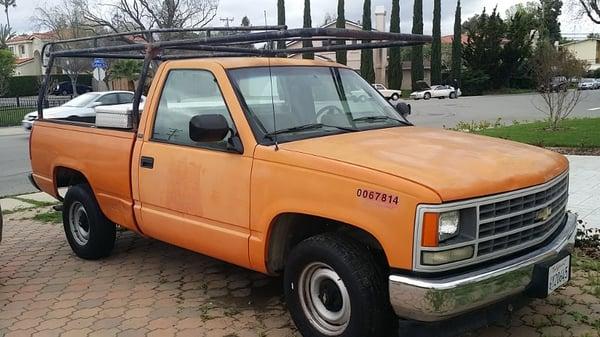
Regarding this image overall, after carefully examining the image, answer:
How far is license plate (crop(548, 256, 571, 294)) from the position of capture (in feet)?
11.6

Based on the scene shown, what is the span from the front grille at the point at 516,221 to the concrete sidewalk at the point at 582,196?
122 inches

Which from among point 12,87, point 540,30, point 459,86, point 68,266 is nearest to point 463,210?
point 68,266

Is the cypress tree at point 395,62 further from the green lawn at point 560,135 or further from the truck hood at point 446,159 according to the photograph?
the truck hood at point 446,159

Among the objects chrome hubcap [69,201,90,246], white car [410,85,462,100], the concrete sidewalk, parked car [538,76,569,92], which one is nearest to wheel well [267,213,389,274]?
chrome hubcap [69,201,90,246]

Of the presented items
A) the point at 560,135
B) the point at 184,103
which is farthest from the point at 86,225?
the point at 560,135

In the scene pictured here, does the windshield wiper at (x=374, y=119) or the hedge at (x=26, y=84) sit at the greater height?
the windshield wiper at (x=374, y=119)

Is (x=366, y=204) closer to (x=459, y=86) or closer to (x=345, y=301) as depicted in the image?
(x=345, y=301)

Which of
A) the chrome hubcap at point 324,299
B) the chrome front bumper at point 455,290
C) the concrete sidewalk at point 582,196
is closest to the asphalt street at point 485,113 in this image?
the concrete sidewalk at point 582,196

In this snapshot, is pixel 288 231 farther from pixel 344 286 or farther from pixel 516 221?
pixel 516 221

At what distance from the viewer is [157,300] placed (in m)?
4.82

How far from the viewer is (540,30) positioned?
65.2 meters

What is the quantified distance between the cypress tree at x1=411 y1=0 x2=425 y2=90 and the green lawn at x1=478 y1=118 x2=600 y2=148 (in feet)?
134

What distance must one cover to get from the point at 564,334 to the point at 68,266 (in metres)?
4.39

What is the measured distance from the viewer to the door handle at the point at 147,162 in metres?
4.77
